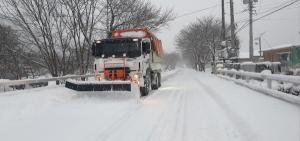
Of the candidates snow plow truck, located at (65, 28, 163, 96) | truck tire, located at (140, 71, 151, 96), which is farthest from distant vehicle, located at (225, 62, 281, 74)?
snow plow truck, located at (65, 28, 163, 96)

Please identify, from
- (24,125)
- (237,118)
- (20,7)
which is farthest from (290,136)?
(20,7)

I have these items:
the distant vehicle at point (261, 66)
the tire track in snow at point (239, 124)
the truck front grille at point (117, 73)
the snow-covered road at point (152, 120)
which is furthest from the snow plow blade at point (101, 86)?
the distant vehicle at point (261, 66)

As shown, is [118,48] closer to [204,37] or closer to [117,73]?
[117,73]

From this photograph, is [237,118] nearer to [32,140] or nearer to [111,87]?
[32,140]

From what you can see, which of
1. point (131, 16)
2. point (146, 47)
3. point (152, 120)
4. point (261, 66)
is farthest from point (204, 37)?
point (152, 120)

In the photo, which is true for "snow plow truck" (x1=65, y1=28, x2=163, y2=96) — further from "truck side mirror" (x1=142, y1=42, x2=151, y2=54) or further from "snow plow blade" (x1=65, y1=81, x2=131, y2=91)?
"snow plow blade" (x1=65, y1=81, x2=131, y2=91)

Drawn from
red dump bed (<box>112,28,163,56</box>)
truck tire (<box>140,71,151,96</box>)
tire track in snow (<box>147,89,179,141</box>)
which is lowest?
tire track in snow (<box>147,89,179,141</box>)

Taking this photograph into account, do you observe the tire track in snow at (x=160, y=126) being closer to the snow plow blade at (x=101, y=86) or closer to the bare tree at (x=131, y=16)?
the snow plow blade at (x=101, y=86)

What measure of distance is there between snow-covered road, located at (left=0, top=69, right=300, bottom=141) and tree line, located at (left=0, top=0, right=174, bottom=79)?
1743cm

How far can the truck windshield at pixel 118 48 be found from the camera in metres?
17.8

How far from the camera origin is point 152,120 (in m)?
9.98

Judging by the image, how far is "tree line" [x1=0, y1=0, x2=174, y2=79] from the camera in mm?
30578

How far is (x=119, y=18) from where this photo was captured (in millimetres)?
35719

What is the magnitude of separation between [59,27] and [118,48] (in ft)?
50.9
